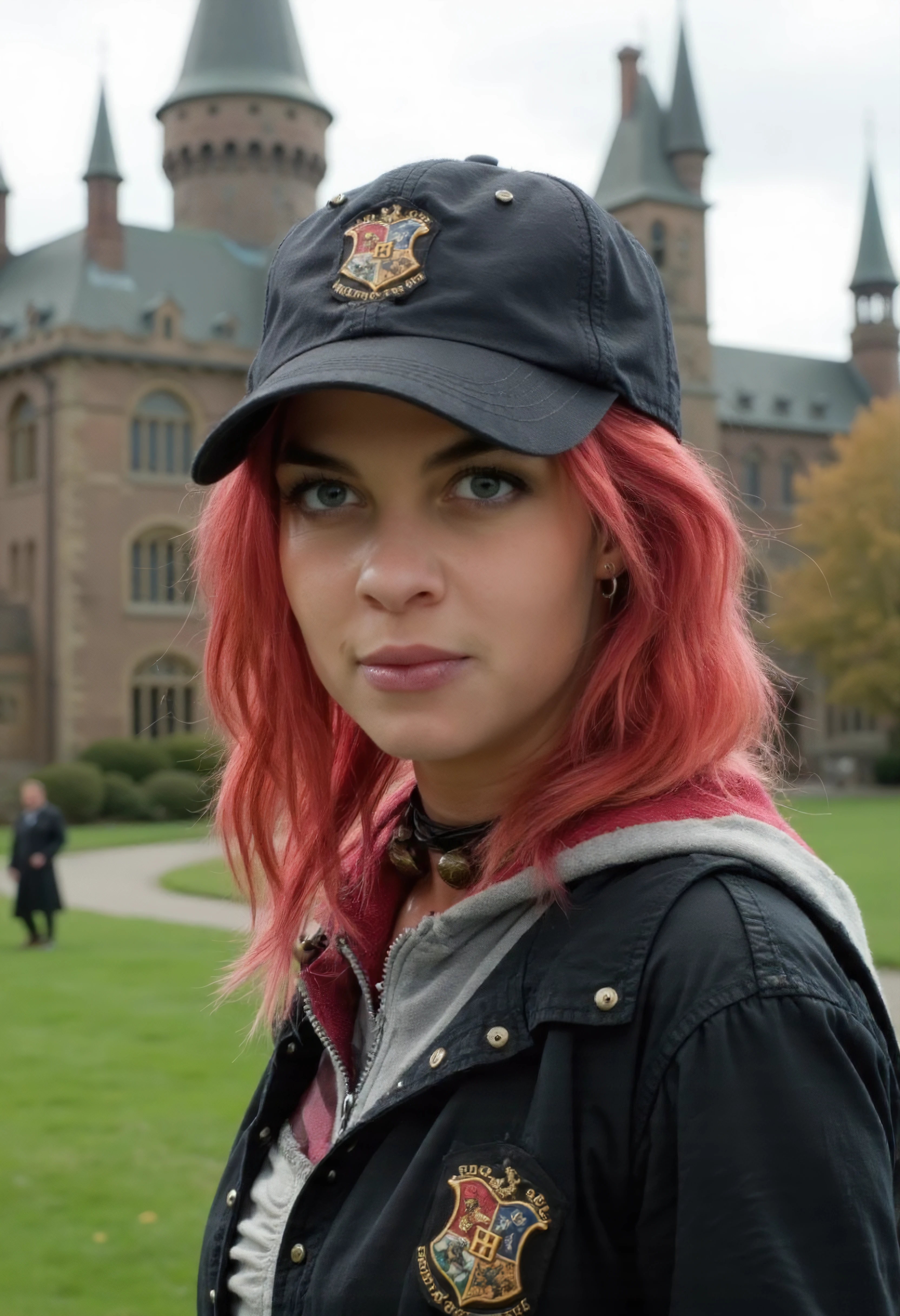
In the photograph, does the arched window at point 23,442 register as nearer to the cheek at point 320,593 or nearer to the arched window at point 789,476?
the arched window at point 789,476

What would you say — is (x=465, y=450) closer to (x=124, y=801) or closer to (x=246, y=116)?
(x=124, y=801)

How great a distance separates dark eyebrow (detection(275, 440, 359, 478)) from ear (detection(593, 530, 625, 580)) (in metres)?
0.28

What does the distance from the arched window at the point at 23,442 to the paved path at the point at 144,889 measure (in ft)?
65.1

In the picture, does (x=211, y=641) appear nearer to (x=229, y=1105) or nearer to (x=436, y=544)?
(x=436, y=544)

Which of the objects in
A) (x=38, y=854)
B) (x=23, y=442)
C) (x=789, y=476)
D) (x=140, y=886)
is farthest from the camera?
(x=789, y=476)

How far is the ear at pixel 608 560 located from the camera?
5.55 ft

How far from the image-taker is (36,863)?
15.8 meters

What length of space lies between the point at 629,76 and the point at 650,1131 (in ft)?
210

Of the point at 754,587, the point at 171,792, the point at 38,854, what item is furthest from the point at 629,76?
the point at 754,587

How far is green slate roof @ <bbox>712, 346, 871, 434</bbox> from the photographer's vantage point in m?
68.6

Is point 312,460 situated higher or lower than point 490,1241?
higher

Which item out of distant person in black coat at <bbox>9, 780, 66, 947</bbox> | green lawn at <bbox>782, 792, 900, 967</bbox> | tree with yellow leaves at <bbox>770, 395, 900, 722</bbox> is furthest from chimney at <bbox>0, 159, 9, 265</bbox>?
distant person in black coat at <bbox>9, 780, 66, 947</bbox>

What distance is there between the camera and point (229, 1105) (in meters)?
8.41

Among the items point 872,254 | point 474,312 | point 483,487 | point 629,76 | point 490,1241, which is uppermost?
point 629,76
